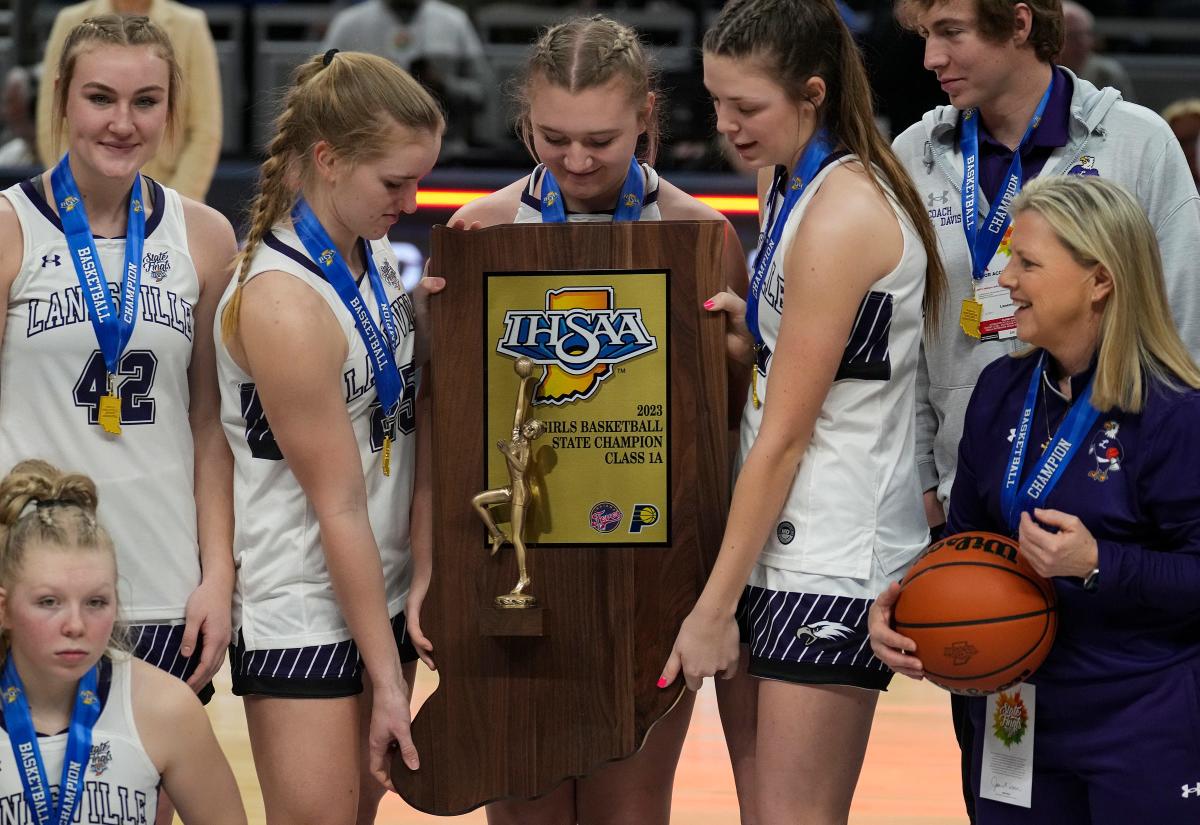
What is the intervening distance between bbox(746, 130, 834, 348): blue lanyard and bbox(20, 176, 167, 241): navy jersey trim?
3.22 ft

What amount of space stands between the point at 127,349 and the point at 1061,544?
145 centimetres

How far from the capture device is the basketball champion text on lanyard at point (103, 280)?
8.37ft

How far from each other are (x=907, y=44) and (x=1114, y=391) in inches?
143

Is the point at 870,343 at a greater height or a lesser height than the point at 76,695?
greater

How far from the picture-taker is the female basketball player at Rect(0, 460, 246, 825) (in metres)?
2.30

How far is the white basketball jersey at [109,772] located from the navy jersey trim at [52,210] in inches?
28.0

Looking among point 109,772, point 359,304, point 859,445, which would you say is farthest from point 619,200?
point 109,772

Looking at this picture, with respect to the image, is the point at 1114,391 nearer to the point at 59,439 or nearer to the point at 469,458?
the point at 469,458

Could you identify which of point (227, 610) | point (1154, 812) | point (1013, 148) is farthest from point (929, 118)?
point (227, 610)

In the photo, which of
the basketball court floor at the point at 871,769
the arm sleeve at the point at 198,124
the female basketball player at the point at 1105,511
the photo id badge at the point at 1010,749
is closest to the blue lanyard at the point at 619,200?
the female basketball player at the point at 1105,511

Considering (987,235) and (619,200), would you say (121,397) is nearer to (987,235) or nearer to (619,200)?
(619,200)

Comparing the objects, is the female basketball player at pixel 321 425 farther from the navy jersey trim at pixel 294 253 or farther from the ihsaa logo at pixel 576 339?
the ihsaa logo at pixel 576 339

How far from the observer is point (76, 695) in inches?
93.1

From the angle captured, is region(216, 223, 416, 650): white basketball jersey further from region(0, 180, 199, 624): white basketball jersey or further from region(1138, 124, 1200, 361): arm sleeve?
region(1138, 124, 1200, 361): arm sleeve
